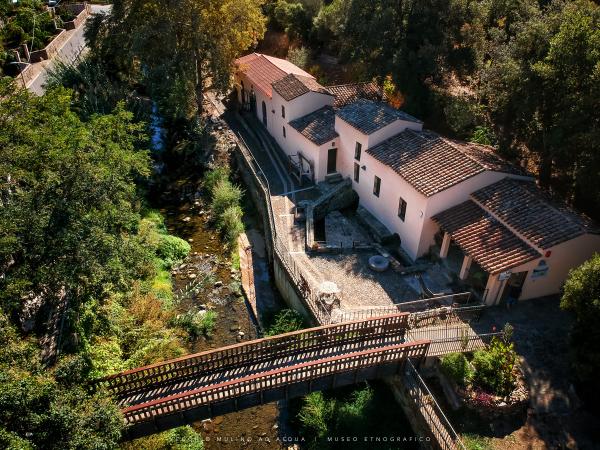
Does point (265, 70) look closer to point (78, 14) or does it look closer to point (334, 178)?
point (334, 178)

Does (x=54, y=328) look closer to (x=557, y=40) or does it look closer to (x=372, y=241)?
(x=372, y=241)

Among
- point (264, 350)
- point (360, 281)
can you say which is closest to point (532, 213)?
point (360, 281)

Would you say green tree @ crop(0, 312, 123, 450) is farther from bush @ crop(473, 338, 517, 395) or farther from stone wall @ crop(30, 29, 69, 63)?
stone wall @ crop(30, 29, 69, 63)

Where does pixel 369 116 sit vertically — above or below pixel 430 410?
above

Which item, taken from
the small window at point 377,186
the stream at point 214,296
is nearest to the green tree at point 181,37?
the stream at point 214,296

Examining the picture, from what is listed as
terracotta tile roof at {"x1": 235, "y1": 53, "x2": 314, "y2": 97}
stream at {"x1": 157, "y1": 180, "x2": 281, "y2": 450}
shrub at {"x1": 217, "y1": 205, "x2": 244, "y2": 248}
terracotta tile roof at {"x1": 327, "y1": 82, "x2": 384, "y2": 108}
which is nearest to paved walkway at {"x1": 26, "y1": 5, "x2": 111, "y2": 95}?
terracotta tile roof at {"x1": 235, "y1": 53, "x2": 314, "y2": 97}

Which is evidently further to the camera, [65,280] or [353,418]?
[353,418]

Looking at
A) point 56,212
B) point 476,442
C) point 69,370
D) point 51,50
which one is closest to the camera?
point 69,370

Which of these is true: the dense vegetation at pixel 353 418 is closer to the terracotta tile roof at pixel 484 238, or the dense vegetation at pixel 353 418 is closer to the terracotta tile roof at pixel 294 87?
the terracotta tile roof at pixel 484 238
